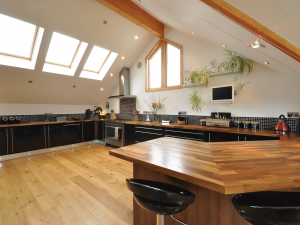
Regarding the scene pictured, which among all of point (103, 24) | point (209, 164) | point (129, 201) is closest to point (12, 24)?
point (103, 24)

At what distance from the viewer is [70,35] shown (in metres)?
3.60

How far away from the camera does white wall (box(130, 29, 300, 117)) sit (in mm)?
2746

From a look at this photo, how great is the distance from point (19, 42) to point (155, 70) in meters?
3.45

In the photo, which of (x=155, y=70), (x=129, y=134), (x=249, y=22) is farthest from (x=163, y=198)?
(x=155, y=70)

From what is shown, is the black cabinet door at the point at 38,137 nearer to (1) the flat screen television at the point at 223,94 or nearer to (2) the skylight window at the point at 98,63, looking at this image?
(2) the skylight window at the point at 98,63

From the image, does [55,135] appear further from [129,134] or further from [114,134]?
[129,134]

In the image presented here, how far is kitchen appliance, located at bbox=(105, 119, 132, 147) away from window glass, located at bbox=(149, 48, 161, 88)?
1.54 m

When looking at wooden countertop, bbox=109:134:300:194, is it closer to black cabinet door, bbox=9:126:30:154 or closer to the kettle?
the kettle

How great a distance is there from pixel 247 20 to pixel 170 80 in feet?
10.2

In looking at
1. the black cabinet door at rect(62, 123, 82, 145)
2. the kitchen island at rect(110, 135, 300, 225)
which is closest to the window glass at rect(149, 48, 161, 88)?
the black cabinet door at rect(62, 123, 82, 145)

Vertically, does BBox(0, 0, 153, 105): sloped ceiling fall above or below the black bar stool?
above

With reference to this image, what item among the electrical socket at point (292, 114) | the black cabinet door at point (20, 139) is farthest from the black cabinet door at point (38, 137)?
the electrical socket at point (292, 114)

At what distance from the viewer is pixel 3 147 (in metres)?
3.72

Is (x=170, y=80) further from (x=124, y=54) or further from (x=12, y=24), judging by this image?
(x=12, y=24)
